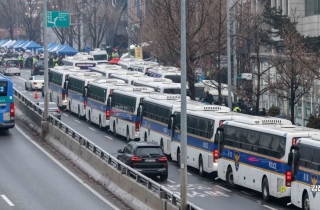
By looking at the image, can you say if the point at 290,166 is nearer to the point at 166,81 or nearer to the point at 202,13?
the point at 202,13

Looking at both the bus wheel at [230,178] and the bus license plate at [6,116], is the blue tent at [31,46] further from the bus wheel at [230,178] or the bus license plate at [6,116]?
the bus wheel at [230,178]

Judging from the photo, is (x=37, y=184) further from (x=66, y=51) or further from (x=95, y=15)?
(x=95, y=15)

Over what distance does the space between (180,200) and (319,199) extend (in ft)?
15.4

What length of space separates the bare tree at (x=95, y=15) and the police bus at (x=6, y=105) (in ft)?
197

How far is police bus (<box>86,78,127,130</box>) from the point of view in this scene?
→ 46500mm

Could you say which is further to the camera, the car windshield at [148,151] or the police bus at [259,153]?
the car windshield at [148,151]

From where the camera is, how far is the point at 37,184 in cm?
2830

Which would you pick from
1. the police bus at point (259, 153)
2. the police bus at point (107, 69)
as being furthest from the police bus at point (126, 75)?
the police bus at point (259, 153)

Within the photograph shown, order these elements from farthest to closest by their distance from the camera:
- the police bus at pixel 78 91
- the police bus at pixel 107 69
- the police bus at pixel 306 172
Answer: the police bus at pixel 107 69 < the police bus at pixel 78 91 < the police bus at pixel 306 172

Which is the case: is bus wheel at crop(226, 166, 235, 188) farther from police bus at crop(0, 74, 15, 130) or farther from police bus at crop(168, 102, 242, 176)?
police bus at crop(0, 74, 15, 130)

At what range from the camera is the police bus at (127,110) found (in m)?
41.5

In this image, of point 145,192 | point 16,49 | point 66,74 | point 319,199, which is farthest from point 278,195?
point 16,49

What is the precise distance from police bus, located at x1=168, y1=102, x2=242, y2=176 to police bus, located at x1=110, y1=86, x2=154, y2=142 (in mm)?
6077

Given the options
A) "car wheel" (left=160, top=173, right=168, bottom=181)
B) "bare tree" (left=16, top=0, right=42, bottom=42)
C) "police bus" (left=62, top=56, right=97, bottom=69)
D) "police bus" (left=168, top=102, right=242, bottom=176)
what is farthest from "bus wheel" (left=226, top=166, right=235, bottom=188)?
"bare tree" (left=16, top=0, right=42, bottom=42)
